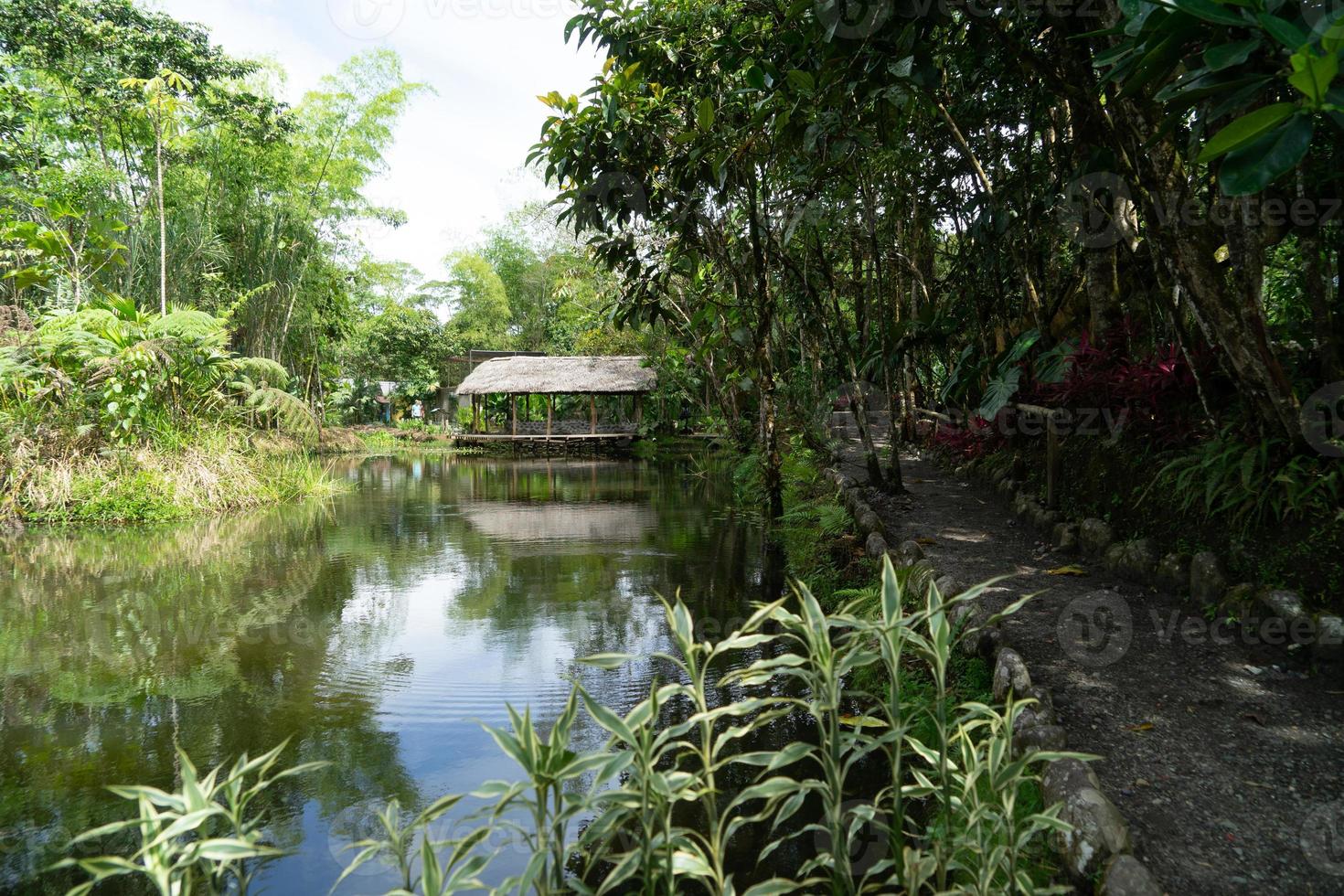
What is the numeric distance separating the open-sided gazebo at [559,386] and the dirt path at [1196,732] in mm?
15576

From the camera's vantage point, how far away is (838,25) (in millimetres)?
2768

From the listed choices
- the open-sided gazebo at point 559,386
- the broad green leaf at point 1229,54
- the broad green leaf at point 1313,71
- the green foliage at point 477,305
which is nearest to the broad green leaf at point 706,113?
the broad green leaf at point 1229,54

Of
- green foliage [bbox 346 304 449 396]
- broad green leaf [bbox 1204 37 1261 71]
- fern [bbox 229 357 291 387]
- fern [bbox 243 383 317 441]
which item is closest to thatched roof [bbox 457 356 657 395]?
green foliage [bbox 346 304 449 396]

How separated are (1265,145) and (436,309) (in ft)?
109

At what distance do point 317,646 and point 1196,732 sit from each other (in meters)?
3.60

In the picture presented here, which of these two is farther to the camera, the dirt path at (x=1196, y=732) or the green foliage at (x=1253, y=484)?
the green foliage at (x=1253, y=484)

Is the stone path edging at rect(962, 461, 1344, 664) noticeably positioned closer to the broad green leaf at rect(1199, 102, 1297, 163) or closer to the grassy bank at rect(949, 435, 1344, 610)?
the grassy bank at rect(949, 435, 1344, 610)

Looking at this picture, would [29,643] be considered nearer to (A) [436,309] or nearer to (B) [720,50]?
(B) [720,50]

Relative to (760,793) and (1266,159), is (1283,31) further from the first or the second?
(760,793)

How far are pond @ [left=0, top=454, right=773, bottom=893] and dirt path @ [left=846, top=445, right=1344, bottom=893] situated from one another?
4.98 feet

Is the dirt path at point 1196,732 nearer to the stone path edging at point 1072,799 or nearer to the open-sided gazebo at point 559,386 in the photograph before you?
the stone path edging at point 1072,799

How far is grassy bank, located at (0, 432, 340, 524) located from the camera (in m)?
6.96

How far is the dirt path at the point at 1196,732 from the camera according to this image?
1.68 meters

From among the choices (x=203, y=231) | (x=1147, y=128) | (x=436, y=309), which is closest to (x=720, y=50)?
(x=1147, y=128)
